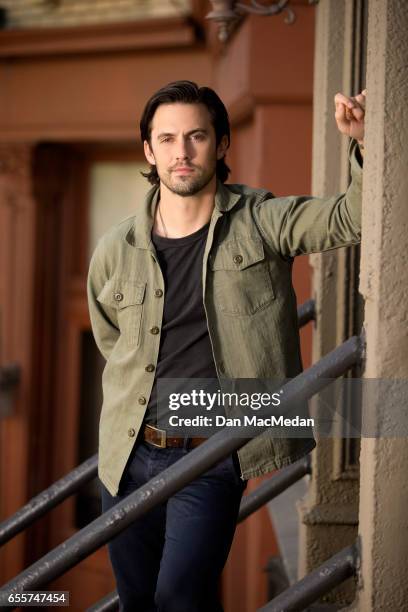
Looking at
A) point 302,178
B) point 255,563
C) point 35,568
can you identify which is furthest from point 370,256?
point 255,563

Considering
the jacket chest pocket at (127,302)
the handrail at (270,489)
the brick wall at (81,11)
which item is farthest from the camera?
the brick wall at (81,11)

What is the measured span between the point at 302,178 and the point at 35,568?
3.11 m

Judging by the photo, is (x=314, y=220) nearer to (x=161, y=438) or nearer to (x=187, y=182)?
(x=187, y=182)

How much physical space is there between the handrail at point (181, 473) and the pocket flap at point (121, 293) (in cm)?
53

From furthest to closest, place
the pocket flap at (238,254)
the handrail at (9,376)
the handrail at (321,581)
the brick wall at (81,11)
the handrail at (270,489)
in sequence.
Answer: the handrail at (9,376) < the brick wall at (81,11) < the handrail at (270,489) < the pocket flap at (238,254) < the handrail at (321,581)

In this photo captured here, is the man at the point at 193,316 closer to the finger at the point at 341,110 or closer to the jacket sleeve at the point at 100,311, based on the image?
the jacket sleeve at the point at 100,311

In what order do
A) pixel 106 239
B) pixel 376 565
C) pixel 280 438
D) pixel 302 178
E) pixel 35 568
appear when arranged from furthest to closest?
pixel 302 178, pixel 106 239, pixel 280 438, pixel 35 568, pixel 376 565

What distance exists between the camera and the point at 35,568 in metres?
2.08

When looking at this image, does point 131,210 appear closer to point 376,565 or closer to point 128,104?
point 128,104

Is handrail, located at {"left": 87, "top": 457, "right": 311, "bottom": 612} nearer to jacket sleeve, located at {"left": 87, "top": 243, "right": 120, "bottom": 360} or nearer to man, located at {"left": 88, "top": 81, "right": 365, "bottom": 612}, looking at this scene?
man, located at {"left": 88, "top": 81, "right": 365, "bottom": 612}

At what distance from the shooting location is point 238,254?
2.26 m

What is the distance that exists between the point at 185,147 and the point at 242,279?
357mm

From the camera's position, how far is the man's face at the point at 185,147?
2.29 meters

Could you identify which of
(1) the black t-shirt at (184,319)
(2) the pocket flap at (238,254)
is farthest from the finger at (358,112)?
(1) the black t-shirt at (184,319)
